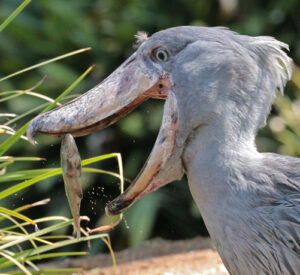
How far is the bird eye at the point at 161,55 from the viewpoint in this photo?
2.43 m

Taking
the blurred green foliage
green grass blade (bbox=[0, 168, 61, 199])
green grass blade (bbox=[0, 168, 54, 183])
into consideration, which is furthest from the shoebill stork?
the blurred green foliage

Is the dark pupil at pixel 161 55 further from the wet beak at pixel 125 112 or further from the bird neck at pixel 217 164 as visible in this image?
the bird neck at pixel 217 164

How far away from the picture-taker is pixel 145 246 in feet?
17.1

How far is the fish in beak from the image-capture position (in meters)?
2.36

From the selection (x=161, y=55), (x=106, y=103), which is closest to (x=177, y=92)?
(x=161, y=55)

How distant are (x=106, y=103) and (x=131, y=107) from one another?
0.11 meters

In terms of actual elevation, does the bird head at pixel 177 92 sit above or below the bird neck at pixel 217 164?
above

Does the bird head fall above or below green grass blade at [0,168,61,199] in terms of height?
above

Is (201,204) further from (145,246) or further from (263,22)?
(263,22)

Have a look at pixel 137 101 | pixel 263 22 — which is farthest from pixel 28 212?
pixel 137 101

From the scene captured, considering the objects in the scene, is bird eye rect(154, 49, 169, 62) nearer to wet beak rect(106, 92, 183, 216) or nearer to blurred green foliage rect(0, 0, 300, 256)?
wet beak rect(106, 92, 183, 216)

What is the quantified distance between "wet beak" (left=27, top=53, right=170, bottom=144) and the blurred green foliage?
3159mm

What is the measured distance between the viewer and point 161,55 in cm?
244

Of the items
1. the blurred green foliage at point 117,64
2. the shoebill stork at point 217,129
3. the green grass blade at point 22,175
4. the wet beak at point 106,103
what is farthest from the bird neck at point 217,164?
the blurred green foliage at point 117,64
